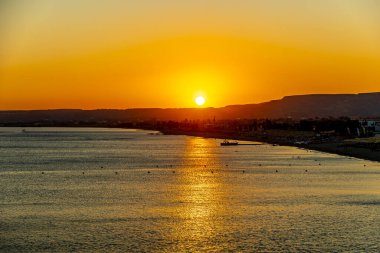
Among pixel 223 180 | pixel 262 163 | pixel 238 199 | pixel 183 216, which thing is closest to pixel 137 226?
pixel 183 216

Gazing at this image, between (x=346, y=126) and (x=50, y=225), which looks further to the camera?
(x=346, y=126)

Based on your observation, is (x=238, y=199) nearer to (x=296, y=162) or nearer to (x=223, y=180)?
(x=223, y=180)

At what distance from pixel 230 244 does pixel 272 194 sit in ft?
62.7

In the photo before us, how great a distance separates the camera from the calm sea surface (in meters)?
32.7

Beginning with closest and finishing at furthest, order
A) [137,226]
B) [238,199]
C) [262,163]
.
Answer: [137,226], [238,199], [262,163]

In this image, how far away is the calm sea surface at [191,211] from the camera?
32.7 meters

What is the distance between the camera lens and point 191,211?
141 feet

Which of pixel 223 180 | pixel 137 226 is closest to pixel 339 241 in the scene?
pixel 137 226

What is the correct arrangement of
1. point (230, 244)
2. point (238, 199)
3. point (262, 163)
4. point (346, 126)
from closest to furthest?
1. point (230, 244)
2. point (238, 199)
3. point (262, 163)
4. point (346, 126)

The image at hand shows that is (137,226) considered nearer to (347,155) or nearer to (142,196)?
(142,196)

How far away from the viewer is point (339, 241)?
32.9m

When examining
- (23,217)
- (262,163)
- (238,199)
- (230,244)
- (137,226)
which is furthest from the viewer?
(262,163)

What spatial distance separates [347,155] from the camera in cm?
10231

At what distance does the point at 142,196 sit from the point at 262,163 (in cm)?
3817
